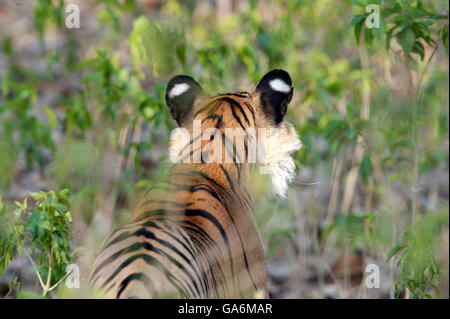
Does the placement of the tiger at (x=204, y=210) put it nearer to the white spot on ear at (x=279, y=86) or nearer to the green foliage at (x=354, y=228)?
the white spot on ear at (x=279, y=86)

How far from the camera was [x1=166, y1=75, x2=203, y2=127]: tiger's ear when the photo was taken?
3.07 metres

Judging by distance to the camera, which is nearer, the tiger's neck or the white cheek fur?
the tiger's neck

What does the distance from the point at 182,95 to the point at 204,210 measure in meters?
0.65

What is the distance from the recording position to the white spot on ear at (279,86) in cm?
Result: 298

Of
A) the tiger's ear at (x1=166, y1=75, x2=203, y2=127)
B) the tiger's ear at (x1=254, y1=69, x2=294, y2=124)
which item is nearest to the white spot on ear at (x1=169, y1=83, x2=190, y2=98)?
the tiger's ear at (x1=166, y1=75, x2=203, y2=127)

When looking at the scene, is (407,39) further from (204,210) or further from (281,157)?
(204,210)

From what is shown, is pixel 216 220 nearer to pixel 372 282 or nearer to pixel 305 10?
pixel 372 282

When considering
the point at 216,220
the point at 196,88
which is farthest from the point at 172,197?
the point at 196,88

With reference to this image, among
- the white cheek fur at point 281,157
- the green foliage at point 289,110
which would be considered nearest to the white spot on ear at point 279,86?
the white cheek fur at point 281,157

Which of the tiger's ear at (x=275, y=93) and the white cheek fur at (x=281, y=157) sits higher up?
the tiger's ear at (x=275, y=93)

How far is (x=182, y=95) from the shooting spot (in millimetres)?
3076

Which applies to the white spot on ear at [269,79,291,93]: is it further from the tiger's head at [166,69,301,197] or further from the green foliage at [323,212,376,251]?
the green foliage at [323,212,376,251]

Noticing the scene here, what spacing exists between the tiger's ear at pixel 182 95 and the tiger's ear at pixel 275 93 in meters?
0.28

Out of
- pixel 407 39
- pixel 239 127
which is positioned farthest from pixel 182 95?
pixel 407 39
